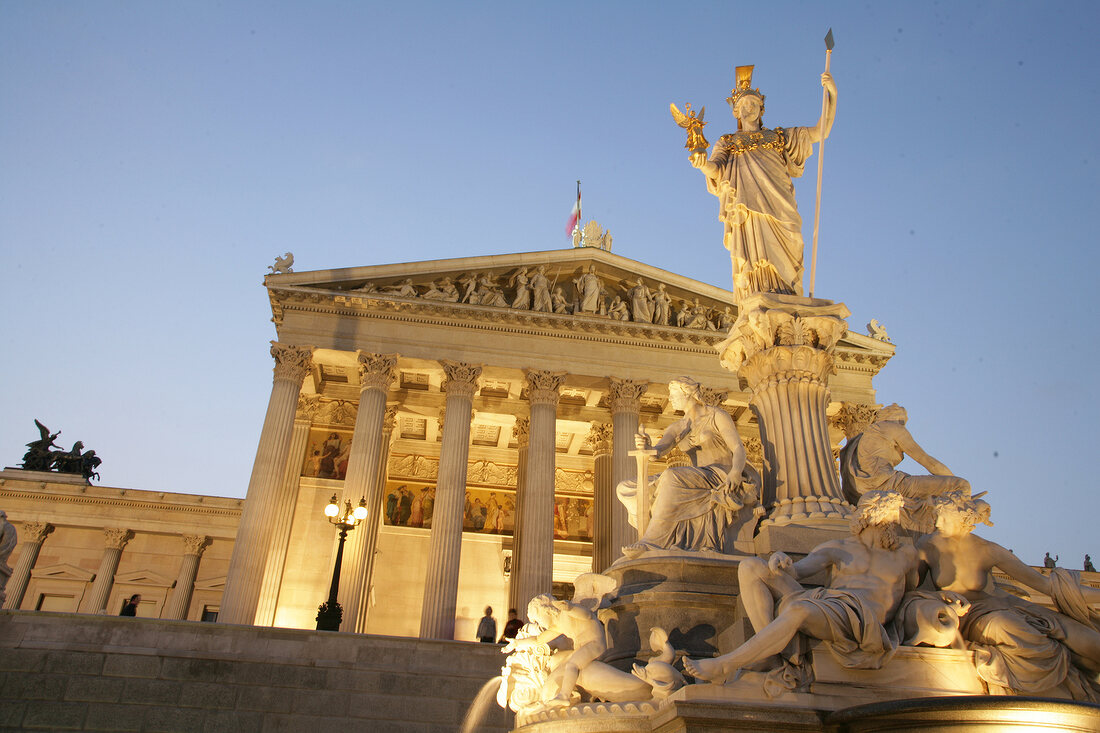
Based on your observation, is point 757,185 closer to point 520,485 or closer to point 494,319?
point 494,319

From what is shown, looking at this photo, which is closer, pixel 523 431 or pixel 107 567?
pixel 523 431

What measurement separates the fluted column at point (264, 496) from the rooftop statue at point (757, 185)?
16.4m

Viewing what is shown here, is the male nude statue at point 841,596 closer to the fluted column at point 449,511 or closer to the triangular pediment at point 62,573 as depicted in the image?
the fluted column at point 449,511

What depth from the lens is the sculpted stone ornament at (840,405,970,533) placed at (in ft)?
21.6

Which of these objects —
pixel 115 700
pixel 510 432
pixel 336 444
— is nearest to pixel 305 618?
pixel 336 444

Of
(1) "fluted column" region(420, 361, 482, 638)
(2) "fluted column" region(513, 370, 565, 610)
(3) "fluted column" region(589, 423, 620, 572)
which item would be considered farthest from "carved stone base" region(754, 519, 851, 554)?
(3) "fluted column" region(589, 423, 620, 572)

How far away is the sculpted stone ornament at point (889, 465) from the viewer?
658 cm

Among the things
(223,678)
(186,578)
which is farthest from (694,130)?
(186,578)

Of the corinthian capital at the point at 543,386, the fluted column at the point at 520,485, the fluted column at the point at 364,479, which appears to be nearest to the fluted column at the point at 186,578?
the fluted column at the point at 364,479

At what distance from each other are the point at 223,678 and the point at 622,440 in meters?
12.8

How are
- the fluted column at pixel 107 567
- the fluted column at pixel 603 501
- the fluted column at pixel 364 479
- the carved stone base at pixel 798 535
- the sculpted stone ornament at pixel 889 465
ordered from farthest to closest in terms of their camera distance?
the fluted column at pixel 107 567 < the fluted column at pixel 603 501 < the fluted column at pixel 364 479 < the carved stone base at pixel 798 535 < the sculpted stone ornament at pixel 889 465

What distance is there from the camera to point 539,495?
23.2 metres

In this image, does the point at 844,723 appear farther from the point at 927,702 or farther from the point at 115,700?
the point at 115,700

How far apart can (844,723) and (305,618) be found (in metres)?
23.1
